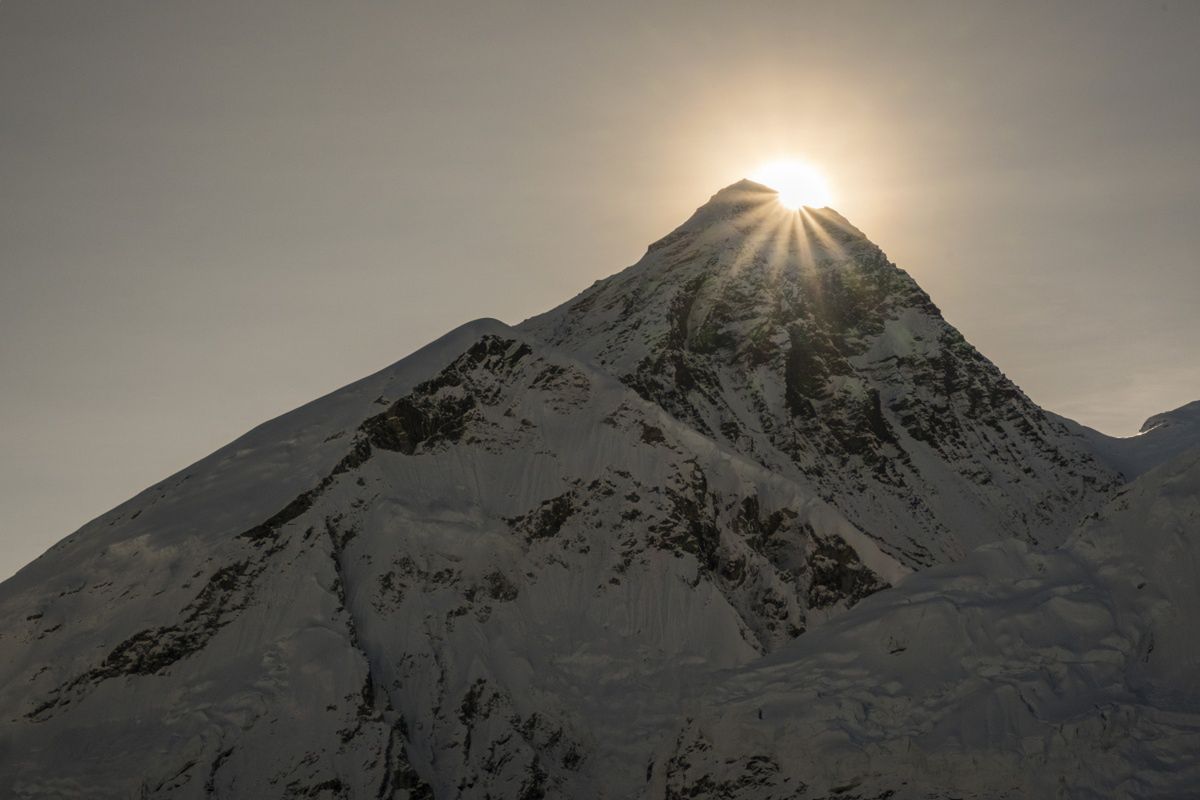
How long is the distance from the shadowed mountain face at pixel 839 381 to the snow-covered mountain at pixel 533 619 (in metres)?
3.05

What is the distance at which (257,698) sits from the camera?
10081 cm

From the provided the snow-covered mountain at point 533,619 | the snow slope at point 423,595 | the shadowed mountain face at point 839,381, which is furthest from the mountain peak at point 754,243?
the snow slope at point 423,595

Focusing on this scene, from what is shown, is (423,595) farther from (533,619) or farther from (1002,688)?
(1002,688)

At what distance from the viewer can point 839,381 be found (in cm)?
17100

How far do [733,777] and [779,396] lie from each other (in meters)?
92.1

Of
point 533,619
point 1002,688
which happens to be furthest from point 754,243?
point 1002,688

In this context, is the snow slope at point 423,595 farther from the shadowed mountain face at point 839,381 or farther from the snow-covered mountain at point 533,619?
the shadowed mountain face at point 839,381

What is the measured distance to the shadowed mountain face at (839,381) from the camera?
157000mm

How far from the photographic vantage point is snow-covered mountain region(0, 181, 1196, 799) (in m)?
74.7

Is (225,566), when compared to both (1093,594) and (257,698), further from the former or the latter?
(1093,594)

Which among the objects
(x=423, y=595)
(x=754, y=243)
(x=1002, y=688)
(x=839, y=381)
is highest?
(x=754, y=243)

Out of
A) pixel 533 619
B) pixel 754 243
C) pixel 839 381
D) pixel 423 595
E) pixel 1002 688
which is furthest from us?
pixel 754 243

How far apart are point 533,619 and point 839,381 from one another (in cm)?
6727

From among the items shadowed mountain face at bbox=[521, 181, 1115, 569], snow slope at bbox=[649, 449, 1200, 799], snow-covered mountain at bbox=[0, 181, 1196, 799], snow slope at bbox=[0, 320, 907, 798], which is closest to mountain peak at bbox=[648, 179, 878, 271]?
shadowed mountain face at bbox=[521, 181, 1115, 569]
